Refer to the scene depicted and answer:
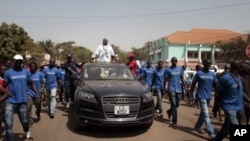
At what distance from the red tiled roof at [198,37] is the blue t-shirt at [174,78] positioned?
48.1 metres

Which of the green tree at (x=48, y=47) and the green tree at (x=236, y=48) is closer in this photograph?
the green tree at (x=236, y=48)

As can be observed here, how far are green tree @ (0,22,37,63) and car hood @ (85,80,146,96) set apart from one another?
38.5 metres

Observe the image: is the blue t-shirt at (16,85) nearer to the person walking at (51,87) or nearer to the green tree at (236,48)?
the person walking at (51,87)

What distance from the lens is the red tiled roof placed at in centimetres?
5819

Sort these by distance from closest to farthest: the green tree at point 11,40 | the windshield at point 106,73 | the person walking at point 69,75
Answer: the windshield at point 106,73 < the person walking at point 69,75 < the green tree at point 11,40

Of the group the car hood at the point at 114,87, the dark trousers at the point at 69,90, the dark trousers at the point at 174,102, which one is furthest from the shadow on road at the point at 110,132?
the dark trousers at the point at 69,90

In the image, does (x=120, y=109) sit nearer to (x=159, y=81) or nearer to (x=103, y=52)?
(x=159, y=81)

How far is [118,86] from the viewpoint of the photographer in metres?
7.91

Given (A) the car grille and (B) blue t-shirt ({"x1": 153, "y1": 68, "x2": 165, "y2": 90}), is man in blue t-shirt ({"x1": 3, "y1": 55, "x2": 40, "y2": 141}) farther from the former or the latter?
(B) blue t-shirt ({"x1": 153, "y1": 68, "x2": 165, "y2": 90})

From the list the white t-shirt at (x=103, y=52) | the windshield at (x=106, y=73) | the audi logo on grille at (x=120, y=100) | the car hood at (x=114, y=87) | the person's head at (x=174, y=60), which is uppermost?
the white t-shirt at (x=103, y=52)

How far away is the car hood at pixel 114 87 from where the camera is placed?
24.8ft

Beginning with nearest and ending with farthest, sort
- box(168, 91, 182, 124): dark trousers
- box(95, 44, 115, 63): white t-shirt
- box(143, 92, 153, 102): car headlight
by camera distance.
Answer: box(143, 92, 153, 102): car headlight < box(168, 91, 182, 124): dark trousers < box(95, 44, 115, 63): white t-shirt

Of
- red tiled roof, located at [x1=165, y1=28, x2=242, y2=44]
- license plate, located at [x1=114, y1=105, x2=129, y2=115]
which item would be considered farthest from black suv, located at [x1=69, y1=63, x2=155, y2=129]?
red tiled roof, located at [x1=165, y1=28, x2=242, y2=44]

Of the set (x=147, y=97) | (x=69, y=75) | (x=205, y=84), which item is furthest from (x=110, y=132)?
(x=69, y=75)
